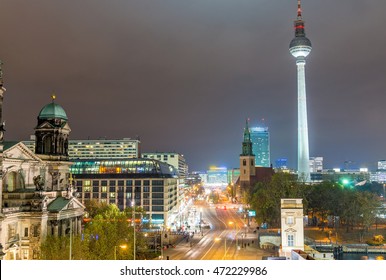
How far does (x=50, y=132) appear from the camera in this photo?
5481 centimetres

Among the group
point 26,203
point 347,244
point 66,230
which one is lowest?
point 347,244

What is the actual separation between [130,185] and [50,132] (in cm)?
3547

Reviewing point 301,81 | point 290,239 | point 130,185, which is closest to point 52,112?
point 290,239

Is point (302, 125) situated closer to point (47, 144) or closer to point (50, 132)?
point (50, 132)

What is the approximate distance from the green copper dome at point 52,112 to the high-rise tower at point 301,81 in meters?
114

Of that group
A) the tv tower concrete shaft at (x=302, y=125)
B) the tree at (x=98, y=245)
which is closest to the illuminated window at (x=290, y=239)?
the tree at (x=98, y=245)

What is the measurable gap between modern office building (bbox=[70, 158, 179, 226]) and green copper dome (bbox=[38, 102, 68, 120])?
108 ft

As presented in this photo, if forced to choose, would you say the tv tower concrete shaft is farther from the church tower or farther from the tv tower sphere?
the church tower

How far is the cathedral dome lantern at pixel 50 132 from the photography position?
179 feet

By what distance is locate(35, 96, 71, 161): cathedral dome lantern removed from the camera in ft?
179

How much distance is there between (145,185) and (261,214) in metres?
25.0
